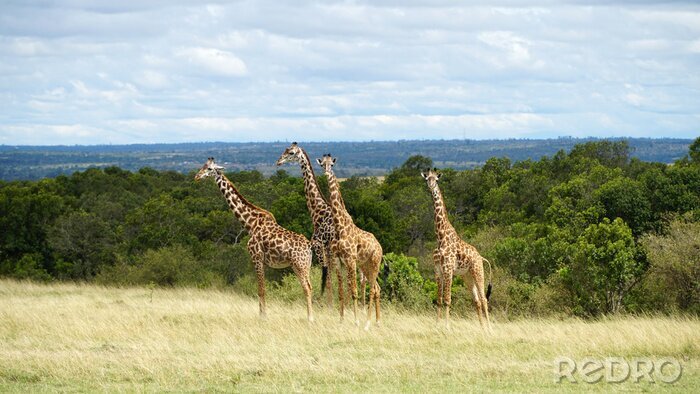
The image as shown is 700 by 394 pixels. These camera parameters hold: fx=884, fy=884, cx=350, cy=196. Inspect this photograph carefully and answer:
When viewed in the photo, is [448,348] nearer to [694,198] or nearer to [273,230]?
[273,230]

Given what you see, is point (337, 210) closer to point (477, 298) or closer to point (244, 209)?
point (244, 209)

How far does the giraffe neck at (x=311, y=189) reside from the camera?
1802cm

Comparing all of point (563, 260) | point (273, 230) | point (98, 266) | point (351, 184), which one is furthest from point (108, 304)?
point (351, 184)

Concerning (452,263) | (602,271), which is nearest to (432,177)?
(452,263)

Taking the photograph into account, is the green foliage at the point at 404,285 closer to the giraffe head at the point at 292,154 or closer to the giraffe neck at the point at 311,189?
the giraffe neck at the point at 311,189

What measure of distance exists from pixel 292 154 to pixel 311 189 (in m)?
0.82

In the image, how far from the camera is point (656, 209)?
27.8m

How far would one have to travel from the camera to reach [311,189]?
18203mm

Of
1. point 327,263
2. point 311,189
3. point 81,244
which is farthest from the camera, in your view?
point 81,244

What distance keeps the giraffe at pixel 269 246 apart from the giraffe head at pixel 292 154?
1160 mm

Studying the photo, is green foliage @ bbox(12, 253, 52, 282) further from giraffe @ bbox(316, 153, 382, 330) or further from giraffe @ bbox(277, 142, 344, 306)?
giraffe @ bbox(316, 153, 382, 330)

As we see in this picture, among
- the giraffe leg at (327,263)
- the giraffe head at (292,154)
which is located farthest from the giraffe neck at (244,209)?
the giraffe leg at (327,263)

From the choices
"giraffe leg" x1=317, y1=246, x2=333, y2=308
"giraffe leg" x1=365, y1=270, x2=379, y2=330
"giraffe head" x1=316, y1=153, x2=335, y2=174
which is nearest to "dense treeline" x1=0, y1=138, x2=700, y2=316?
"giraffe leg" x1=317, y1=246, x2=333, y2=308

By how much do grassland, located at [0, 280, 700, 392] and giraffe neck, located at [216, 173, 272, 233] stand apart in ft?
6.19
